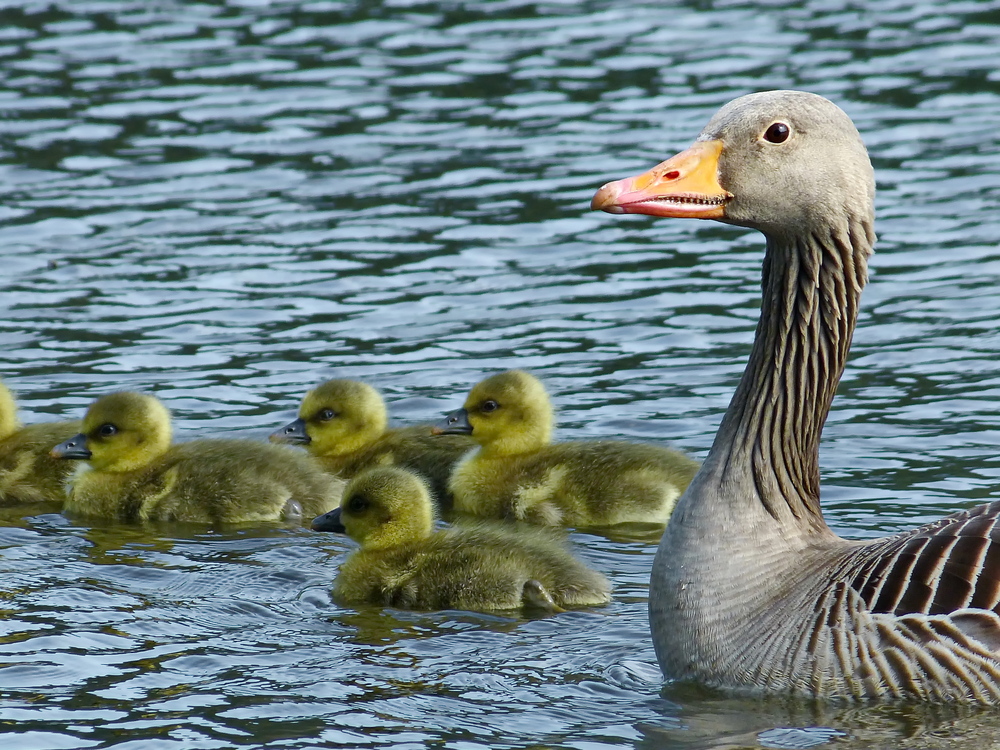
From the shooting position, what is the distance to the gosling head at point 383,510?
9.07 metres

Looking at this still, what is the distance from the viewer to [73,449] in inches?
403

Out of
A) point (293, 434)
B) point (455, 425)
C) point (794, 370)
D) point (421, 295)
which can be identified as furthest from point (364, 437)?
point (794, 370)

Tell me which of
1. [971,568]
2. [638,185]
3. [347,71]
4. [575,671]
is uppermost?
[347,71]

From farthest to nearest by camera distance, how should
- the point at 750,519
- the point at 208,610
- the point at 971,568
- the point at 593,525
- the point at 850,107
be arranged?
the point at 850,107, the point at 593,525, the point at 208,610, the point at 750,519, the point at 971,568

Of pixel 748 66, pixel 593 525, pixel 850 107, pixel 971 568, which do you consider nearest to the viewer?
pixel 971 568

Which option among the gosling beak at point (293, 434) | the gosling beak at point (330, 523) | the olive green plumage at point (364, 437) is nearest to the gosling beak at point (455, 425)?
the olive green plumage at point (364, 437)

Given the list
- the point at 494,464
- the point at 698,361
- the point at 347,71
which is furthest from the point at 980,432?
the point at 347,71

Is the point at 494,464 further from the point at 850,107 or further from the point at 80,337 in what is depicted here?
the point at 850,107

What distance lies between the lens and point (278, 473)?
10.1 m

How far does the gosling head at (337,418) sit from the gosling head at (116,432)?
0.80 m

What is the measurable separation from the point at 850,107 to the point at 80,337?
8043mm

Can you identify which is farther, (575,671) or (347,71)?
(347,71)

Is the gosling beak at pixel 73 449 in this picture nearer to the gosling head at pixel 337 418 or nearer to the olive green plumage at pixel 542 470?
the gosling head at pixel 337 418

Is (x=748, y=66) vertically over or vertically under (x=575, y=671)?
over
